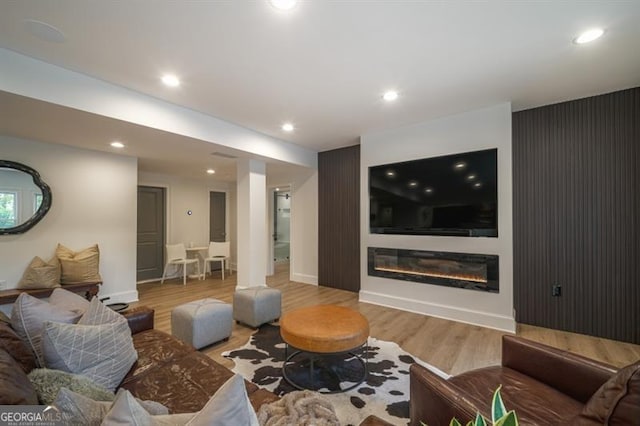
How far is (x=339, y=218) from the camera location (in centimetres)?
504

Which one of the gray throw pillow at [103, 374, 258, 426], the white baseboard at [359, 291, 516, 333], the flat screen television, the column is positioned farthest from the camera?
the column

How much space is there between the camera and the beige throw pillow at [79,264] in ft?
11.7

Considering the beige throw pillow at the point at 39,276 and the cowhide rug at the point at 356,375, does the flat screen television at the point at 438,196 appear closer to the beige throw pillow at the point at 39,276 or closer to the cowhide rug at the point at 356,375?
the cowhide rug at the point at 356,375

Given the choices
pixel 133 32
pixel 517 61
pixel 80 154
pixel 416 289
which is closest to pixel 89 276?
pixel 80 154

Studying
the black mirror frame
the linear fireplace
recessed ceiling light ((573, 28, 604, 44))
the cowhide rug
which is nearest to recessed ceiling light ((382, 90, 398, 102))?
recessed ceiling light ((573, 28, 604, 44))

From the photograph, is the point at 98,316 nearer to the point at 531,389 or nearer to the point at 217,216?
the point at 531,389

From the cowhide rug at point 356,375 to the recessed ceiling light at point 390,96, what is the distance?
2.64m

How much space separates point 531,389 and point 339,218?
150 inches

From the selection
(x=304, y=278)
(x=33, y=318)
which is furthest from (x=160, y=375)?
(x=304, y=278)

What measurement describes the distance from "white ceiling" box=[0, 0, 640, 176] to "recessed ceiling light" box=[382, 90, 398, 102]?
0.08 m

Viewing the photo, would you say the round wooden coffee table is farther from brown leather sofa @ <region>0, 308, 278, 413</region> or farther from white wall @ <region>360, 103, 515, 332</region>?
white wall @ <region>360, 103, 515, 332</region>

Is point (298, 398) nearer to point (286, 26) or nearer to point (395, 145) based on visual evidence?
point (286, 26)

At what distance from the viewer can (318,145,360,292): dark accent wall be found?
482 cm

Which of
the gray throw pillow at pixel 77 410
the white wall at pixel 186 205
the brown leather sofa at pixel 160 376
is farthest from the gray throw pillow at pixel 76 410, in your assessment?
the white wall at pixel 186 205
